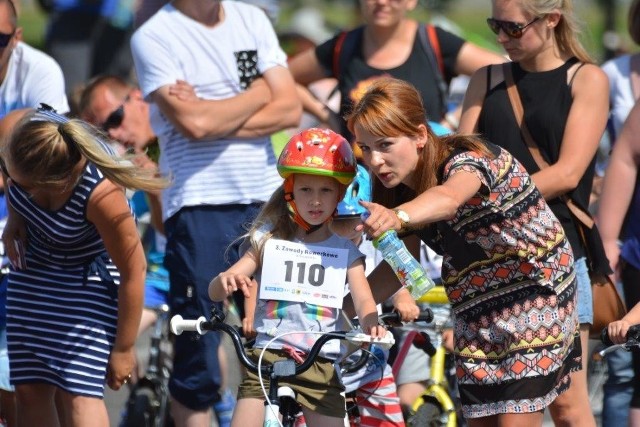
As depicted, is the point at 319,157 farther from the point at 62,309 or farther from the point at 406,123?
the point at 62,309

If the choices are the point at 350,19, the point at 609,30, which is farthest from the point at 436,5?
the point at 350,19

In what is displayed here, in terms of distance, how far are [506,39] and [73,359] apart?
2.23m

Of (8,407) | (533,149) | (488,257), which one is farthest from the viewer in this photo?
(8,407)

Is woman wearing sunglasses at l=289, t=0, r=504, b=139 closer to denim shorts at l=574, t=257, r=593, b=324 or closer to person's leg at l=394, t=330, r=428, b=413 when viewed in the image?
person's leg at l=394, t=330, r=428, b=413

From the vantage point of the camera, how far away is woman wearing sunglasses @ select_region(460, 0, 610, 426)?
5906mm

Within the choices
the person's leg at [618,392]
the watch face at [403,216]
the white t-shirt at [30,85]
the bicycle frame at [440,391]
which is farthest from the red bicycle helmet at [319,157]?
the white t-shirt at [30,85]

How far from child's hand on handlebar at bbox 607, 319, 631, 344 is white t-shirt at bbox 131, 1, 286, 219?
2.05 m

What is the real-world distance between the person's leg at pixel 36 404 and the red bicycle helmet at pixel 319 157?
154 centimetres

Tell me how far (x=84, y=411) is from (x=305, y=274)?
125 cm

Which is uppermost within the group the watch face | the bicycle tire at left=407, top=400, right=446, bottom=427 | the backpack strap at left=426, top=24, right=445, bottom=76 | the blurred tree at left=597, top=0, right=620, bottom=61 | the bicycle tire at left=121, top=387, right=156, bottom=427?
the blurred tree at left=597, top=0, right=620, bottom=61

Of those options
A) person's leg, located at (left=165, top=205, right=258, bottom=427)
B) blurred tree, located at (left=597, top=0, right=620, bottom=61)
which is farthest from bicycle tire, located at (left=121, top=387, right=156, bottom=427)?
blurred tree, located at (left=597, top=0, right=620, bottom=61)

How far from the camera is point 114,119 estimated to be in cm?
801

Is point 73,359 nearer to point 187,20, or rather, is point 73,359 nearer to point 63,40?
point 187,20

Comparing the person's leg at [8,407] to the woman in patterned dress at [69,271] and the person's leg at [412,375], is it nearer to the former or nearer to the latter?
the woman in patterned dress at [69,271]
